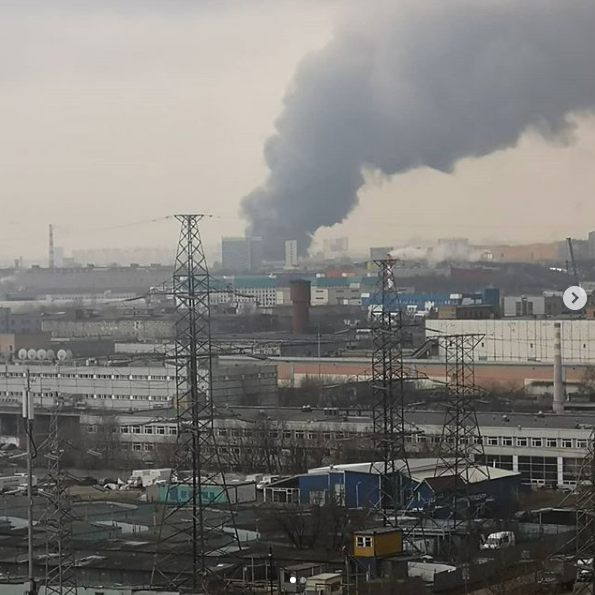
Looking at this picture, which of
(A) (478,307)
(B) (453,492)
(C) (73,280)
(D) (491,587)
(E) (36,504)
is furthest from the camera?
(C) (73,280)

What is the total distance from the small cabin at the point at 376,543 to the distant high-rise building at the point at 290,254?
25.5 m

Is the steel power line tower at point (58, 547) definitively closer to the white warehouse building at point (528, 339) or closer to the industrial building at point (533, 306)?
the white warehouse building at point (528, 339)

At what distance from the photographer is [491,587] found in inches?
247

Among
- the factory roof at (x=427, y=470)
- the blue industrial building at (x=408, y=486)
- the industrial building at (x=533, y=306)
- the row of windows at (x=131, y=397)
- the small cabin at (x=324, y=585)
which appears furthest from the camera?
the industrial building at (x=533, y=306)

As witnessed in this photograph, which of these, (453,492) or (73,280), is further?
(73,280)

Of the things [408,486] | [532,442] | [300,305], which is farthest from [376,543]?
[300,305]

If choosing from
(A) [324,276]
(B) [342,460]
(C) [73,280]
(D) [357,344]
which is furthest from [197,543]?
(C) [73,280]

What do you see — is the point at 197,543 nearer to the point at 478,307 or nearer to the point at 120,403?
the point at 120,403

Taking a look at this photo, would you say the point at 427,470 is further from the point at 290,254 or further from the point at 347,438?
the point at 290,254

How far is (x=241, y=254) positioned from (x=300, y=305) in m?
17.5

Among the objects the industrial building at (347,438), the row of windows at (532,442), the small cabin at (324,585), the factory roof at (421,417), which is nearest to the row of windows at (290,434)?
the industrial building at (347,438)

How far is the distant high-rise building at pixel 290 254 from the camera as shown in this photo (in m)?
32.7

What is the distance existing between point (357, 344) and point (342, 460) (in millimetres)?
8828

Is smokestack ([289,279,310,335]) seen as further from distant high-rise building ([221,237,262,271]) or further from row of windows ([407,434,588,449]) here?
distant high-rise building ([221,237,262,271])
